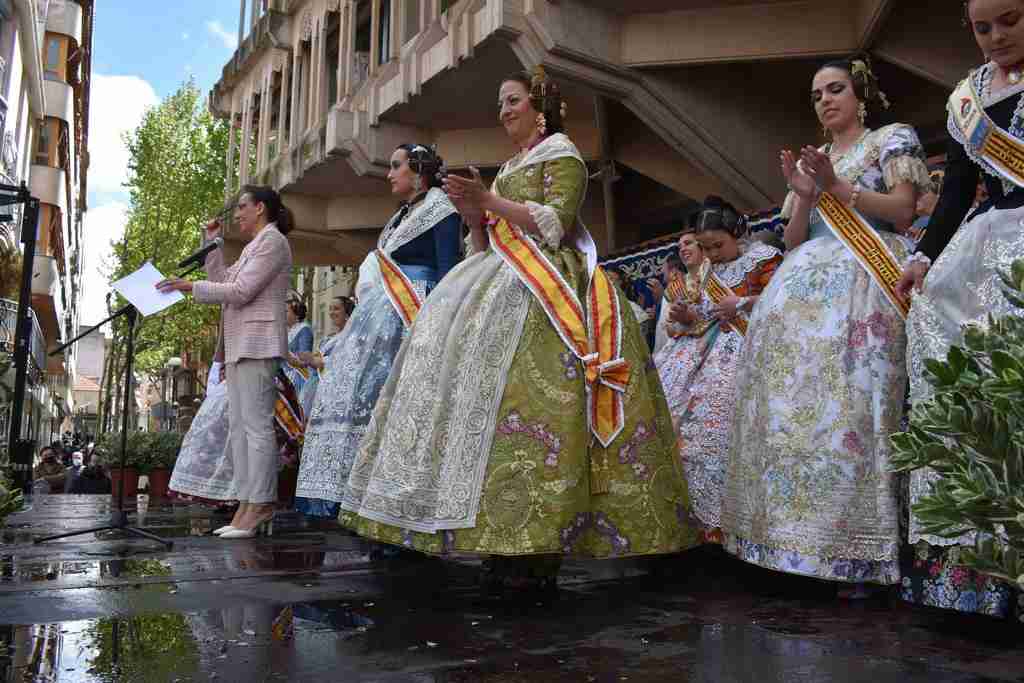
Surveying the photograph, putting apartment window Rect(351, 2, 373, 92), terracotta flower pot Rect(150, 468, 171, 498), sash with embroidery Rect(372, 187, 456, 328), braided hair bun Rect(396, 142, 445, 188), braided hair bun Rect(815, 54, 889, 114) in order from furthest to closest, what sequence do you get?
apartment window Rect(351, 2, 373, 92) < terracotta flower pot Rect(150, 468, 171, 498) < braided hair bun Rect(396, 142, 445, 188) < sash with embroidery Rect(372, 187, 456, 328) < braided hair bun Rect(815, 54, 889, 114)

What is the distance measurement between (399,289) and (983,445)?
3.67 meters

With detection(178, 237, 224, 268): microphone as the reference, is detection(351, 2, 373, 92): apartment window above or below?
above

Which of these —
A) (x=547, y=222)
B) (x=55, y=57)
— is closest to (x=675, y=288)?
(x=547, y=222)

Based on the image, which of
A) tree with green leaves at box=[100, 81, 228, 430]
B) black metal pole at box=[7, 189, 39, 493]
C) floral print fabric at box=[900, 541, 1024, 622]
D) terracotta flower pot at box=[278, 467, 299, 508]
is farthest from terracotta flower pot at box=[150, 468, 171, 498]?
tree with green leaves at box=[100, 81, 228, 430]

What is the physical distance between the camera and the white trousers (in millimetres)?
5141

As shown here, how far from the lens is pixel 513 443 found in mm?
3217

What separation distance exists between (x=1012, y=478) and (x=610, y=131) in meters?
9.82

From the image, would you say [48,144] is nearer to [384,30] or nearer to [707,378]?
[384,30]

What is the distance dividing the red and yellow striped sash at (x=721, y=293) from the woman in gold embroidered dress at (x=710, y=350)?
1cm

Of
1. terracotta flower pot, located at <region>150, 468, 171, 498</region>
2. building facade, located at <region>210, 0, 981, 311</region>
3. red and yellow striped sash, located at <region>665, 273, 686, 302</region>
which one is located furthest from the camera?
terracotta flower pot, located at <region>150, 468, 171, 498</region>

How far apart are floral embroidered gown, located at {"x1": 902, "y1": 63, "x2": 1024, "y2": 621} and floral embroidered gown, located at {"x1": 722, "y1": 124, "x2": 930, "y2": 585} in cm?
18

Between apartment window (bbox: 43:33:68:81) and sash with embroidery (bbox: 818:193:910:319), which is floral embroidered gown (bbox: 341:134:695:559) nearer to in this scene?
sash with embroidery (bbox: 818:193:910:319)

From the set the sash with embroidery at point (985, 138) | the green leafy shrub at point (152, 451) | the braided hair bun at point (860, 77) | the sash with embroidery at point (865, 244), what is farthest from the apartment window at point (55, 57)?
the sash with embroidery at point (985, 138)

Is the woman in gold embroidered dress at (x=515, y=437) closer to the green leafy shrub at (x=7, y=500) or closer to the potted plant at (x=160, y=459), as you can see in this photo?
the green leafy shrub at (x=7, y=500)
